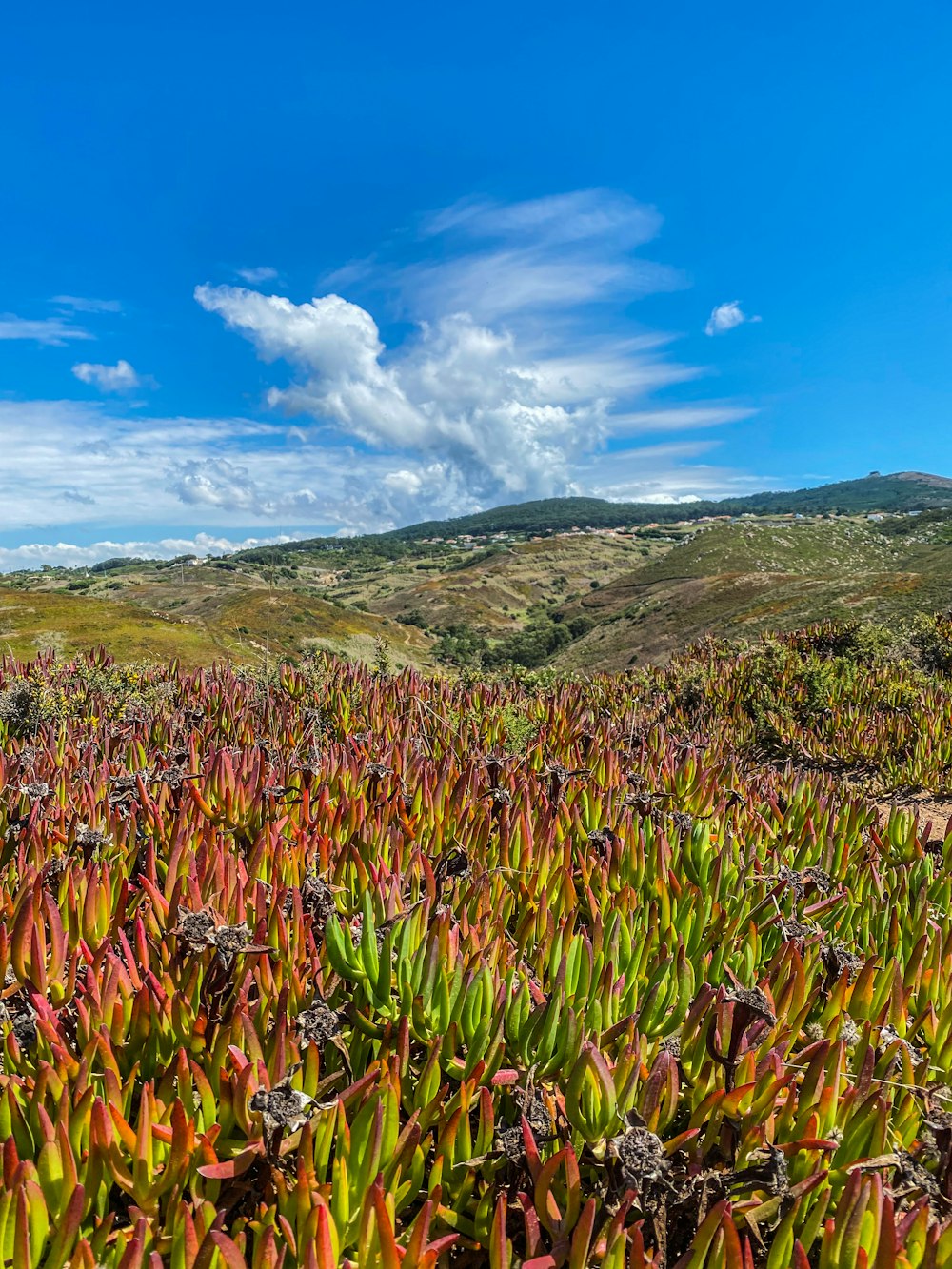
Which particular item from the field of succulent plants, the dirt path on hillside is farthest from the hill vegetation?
the field of succulent plants

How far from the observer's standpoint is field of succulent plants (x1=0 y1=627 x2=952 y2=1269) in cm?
131

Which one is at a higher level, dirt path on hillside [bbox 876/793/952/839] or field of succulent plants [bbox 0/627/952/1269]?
field of succulent plants [bbox 0/627/952/1269]

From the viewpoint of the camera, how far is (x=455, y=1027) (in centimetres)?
168

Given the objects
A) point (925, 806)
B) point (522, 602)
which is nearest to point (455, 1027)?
point (925, 806)

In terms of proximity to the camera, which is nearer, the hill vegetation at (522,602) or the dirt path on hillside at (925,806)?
the dirt path on hillside at (925,806)

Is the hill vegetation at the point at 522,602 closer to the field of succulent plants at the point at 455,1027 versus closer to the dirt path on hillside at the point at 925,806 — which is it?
the dirt path on hillside at the point at 925,806

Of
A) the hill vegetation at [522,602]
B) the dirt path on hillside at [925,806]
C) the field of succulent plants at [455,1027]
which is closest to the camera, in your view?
the field of succulent plants at [455,1027]

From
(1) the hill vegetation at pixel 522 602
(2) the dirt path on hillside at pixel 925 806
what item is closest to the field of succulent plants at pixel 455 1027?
(2) the dirt path on hillside at pixel 925 806

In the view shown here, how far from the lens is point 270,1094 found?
138cm

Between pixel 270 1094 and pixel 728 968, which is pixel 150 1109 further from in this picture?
pixel 728 968

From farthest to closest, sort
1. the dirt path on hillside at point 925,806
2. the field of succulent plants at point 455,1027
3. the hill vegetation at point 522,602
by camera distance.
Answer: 1. the hill vegetation at point 522,602
2. the dirt path on hillside at point 925,806
3. the field of succulent plants at point 455,1027

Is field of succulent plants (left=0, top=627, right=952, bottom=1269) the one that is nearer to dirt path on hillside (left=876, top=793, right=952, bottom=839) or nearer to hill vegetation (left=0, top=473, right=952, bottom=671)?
dirt path on hillside (left=876, top=793, right=952, bottom=839)

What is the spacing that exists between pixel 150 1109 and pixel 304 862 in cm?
123

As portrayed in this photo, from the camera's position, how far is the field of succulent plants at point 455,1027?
131 centimetres
